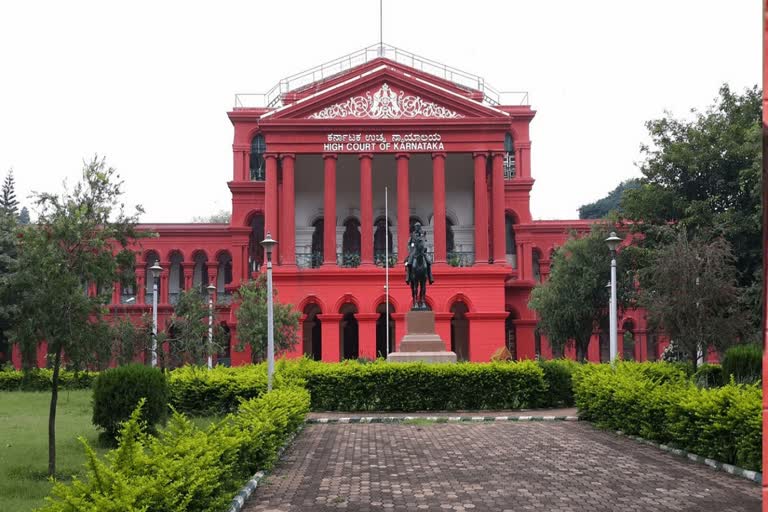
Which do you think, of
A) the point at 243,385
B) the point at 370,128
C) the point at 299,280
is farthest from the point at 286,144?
the point at 243,385

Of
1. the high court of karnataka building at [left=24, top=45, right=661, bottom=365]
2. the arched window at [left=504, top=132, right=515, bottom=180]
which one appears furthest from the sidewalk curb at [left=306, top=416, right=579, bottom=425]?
the arched window at [left=504, top=132, right=515, bottom=180]

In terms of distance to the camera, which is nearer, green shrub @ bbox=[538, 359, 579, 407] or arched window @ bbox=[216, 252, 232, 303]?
green shrub @ bbox=[538, 359, 579, 407]

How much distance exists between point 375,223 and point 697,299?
67.4ft

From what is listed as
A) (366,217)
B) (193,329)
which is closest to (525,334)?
(366,217)

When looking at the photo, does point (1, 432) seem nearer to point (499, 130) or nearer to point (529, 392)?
point (529, 392)

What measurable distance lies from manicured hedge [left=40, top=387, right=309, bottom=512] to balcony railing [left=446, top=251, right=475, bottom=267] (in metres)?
26.5

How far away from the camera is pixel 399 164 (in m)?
36.6

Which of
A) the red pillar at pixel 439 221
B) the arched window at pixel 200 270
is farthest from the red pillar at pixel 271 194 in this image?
the arched window at pixel 200 270

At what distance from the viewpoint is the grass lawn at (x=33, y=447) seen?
10.3 m

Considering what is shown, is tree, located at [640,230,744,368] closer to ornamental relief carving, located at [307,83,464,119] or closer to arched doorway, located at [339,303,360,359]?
ornamental relief carving, located at [307,83,464,119]

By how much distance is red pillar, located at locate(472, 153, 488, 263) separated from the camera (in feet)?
119

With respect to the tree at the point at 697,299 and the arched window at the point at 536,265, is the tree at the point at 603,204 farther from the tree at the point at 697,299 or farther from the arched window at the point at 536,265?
the tree at the point at 697,299

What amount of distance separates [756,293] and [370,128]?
1800cm

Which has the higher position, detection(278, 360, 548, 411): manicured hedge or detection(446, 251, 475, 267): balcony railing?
detection(446, 251, 475, 267): balcony railing
